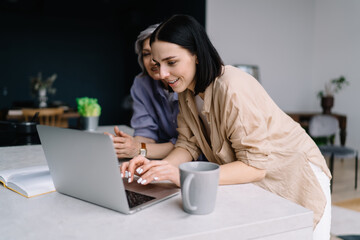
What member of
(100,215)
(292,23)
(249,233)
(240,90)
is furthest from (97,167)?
(292,23)

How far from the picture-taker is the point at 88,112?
6.07 ft

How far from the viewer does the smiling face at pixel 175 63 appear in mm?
947

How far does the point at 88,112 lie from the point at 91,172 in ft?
3.93

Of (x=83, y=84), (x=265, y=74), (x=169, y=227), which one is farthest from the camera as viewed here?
(x=83, y=84)

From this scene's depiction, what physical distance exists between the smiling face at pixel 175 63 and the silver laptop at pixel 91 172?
344 mm

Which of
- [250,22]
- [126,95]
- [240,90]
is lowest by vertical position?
[126,95]

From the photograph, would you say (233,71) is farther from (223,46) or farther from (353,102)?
(353,102)

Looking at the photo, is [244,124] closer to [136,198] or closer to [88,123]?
[136,198]

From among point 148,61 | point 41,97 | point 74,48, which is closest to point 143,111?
point 148,61

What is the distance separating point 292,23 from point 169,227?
5.45 m

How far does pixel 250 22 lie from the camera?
5.07 meters

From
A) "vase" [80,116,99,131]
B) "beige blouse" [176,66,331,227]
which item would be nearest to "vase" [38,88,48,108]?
"vase" [80,116,99,131]

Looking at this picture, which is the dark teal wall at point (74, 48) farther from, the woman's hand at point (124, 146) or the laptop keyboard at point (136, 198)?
the laptop keyboard at point (136, 198)

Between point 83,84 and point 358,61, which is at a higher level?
point 358,61
